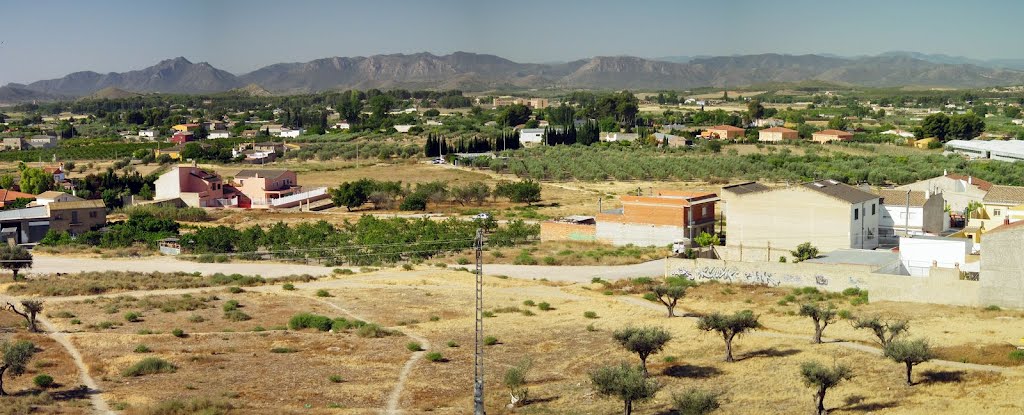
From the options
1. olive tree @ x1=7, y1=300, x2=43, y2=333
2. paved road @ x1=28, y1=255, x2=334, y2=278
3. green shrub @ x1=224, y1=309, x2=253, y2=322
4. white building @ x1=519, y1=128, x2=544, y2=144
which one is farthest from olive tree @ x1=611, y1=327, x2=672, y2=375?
white building @ x1=519, y1=128, x2=544, y2=144

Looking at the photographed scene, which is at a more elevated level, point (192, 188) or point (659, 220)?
point (192, 188)

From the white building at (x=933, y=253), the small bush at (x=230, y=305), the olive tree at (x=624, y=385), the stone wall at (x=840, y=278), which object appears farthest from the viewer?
the white building at (x=933, y=253)

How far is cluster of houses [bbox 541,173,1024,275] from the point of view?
4191cm

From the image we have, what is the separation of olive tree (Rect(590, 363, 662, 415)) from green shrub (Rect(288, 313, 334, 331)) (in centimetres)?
1180

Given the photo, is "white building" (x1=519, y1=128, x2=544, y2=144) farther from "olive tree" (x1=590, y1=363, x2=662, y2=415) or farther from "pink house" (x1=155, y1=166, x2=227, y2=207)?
"olive tree" (x1=590, y1=363, x2=662, y2=415)

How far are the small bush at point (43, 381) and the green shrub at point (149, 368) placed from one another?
1.81 metres

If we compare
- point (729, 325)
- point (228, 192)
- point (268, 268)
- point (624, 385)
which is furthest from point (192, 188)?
point (624, 385)

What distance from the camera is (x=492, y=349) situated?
29484 millimetres

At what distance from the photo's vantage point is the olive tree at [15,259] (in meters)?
42.8

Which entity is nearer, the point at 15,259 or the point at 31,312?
the point at 31,312

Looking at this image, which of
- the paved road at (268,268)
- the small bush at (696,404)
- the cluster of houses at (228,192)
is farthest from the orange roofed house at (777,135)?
the small bush at (696,404)

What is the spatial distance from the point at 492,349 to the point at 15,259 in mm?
23362

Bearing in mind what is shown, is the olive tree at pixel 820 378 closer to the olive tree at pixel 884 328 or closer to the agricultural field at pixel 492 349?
the agricultural field at pixel 492 349

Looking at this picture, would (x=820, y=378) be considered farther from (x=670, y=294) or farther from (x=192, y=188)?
(x=192, y=188)
